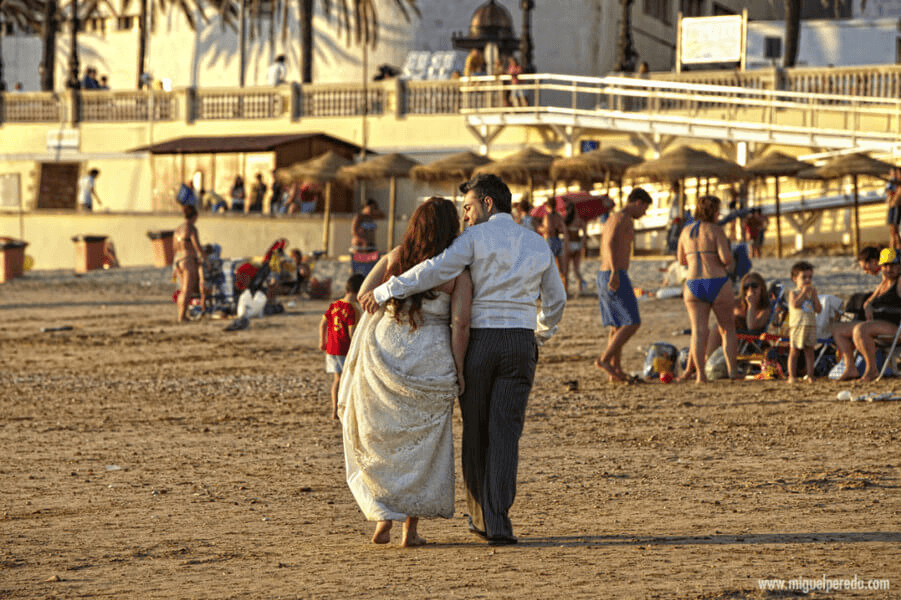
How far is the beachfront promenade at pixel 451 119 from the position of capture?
3120 cm

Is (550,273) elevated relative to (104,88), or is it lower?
lower

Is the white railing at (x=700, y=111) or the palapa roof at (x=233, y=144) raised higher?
the white railing at (x=700, y=111)

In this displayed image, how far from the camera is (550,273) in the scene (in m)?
6.58

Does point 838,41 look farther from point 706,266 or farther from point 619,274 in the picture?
point 619,274

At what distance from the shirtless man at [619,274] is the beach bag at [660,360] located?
87 centimetres

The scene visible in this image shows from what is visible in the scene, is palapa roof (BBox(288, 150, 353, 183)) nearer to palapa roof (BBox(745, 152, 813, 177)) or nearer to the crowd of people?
palapa roof (BBox(745, 152, 813, 177))

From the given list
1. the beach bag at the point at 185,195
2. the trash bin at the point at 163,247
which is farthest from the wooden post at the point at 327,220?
the trash bin at the point at 163,247

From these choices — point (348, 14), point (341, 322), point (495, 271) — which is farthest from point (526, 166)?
point (495, 271)

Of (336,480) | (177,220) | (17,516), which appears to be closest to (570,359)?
(336,480)

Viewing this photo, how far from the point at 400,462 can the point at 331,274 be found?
21228 mm

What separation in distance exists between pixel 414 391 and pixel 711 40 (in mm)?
29807

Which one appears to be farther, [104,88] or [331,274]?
[104,88]

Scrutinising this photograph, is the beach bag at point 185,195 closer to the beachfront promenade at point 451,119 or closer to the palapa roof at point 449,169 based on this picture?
the beachfront promenade at point 451,119

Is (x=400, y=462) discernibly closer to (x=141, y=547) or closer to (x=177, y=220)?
(x=141, y=547)
